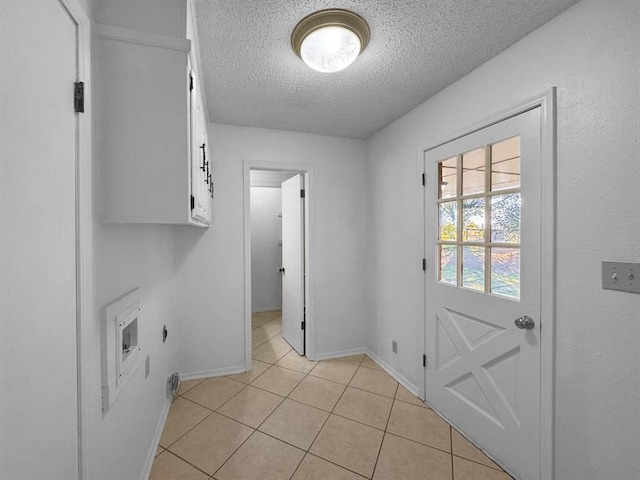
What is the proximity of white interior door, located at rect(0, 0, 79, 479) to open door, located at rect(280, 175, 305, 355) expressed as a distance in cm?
226

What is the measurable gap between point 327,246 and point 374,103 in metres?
1.41

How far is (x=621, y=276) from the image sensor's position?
3.80 ft

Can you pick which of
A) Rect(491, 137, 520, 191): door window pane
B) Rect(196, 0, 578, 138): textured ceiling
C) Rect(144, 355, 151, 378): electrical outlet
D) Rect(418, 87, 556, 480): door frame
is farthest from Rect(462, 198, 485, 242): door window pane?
Rect(144, 355, 151, 378): electrical outlet

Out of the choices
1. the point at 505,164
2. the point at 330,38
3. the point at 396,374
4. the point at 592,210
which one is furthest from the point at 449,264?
the point at 330,38

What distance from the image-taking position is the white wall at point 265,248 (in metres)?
4.84

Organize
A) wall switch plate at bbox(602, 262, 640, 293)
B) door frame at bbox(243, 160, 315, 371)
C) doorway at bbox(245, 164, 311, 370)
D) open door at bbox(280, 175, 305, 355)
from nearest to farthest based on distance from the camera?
wall switch plate at bbox(602, 262, 640, 293), door frame at bbox(243, 160, 315, 371), doorway at bbox(245, 164, 311, 370), open door at bbox(280, 175, 305, 355)

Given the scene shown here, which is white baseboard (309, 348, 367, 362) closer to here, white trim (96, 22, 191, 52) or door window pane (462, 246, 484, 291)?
door window pane (462, 246, 484, 291)

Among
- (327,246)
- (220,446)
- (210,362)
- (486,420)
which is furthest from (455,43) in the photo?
(210,362)

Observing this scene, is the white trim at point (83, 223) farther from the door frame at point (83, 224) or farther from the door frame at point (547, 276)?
the door frame at point (547, 276)

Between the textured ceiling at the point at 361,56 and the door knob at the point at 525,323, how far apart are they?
149 cm

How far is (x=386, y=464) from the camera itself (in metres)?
1.65

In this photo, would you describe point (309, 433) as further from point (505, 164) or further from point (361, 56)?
point (361, 56)

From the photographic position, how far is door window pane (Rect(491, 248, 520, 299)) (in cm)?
158

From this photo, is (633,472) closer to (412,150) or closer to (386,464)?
(386,464)
